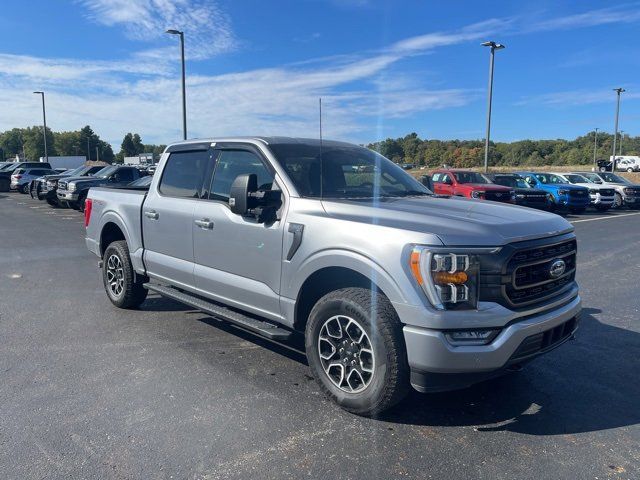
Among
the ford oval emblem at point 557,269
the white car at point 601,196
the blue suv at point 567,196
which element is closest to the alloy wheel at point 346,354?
the ford oval emblem at point 557,269

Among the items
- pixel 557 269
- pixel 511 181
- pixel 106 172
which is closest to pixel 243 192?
pixel 557 269

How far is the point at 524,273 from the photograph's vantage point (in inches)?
138

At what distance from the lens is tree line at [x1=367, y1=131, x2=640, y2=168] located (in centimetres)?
7550

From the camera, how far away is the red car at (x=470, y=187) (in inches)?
710

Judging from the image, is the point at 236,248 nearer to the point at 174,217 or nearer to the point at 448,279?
the point at 174,217

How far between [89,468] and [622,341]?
16.2 feet

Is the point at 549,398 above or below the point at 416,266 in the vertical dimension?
below

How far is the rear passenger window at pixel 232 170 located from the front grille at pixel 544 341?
2386 millimetres

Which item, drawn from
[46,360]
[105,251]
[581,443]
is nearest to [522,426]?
[581,443]

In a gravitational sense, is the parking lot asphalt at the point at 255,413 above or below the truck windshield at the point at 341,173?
below

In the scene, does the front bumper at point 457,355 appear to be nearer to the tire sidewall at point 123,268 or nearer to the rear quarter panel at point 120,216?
the rear quarter panel at point 120,216

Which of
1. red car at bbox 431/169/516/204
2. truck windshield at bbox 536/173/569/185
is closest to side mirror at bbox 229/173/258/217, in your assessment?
red car at bbox 431/169/516/204

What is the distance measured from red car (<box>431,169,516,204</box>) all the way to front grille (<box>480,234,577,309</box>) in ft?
43.5

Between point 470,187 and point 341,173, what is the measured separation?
14.6 m
